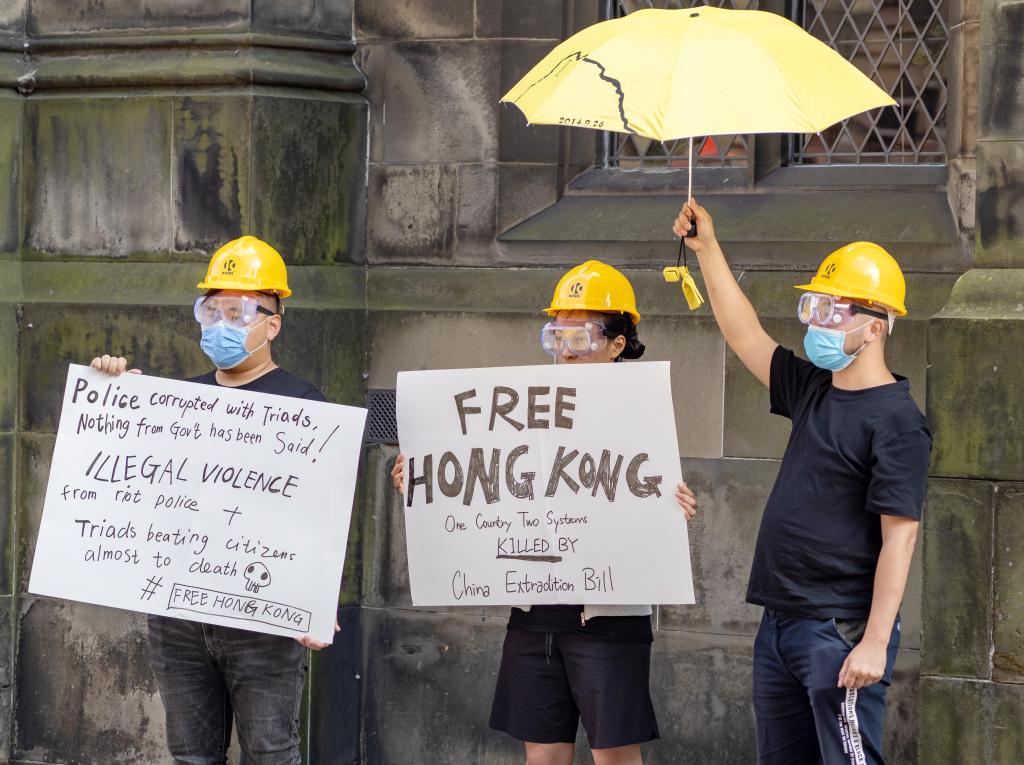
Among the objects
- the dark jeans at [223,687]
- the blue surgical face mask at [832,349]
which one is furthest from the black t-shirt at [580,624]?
the blue surgical face mask at [832,349]

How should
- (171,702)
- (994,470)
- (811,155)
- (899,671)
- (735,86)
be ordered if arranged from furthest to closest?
(811,155), (899,671), (994,470), (171,702), (735,86)

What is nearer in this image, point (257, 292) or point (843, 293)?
point (843, 293)

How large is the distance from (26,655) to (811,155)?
4.06 metres

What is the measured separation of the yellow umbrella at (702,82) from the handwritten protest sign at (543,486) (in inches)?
21.3

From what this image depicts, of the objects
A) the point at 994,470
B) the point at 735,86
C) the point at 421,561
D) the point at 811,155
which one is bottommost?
the point at 421,561

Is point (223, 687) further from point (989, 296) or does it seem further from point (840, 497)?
point (989, 296)

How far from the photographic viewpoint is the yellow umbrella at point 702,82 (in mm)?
4551

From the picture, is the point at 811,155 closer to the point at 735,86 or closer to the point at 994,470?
the point at 994,470

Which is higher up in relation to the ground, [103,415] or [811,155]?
[811,155]

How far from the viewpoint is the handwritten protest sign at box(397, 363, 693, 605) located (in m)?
5.15

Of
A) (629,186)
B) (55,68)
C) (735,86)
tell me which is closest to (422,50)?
(629,186)

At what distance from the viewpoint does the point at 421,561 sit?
17.8 ft

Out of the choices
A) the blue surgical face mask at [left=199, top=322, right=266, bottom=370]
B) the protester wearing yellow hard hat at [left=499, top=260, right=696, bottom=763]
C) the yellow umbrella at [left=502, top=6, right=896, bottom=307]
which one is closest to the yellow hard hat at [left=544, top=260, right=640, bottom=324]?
the protester wearing yellow hard hat at [left=499, top=260, right=696, bottom=763]

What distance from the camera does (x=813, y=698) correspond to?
15.1 feet
